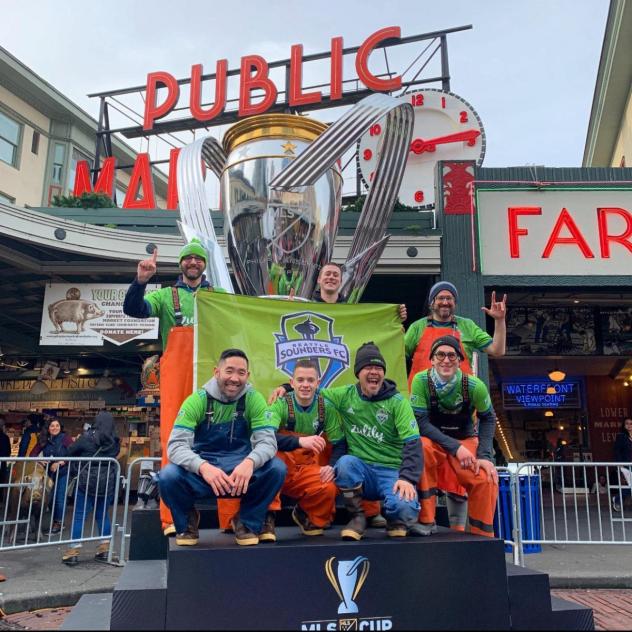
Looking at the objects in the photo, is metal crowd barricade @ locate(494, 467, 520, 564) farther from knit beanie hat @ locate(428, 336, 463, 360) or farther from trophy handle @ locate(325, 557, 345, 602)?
trophy handle @ locate(325, 557, 345, 602)

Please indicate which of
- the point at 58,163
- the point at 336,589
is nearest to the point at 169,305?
the point at 336,589

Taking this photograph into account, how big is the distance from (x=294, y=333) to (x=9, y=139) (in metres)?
19.7

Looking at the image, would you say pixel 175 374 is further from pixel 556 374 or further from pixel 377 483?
pixel 556 374

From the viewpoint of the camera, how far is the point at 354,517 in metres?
3.54

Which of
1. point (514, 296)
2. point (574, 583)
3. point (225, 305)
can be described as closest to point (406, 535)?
point (225, 305)

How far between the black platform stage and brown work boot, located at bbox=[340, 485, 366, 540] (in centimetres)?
7

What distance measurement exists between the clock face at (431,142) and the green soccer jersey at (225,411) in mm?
9042

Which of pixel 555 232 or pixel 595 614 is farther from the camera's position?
pixel 555 232

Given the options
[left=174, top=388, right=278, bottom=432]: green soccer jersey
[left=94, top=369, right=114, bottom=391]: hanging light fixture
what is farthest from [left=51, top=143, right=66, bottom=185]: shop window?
[left=174, top=388, right=278, bottom=432]: green soccer jersey

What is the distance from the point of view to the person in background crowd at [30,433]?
12664 mm

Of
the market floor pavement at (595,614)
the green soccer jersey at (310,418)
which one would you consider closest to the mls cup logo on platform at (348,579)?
the green soccer jersey at (310,418)

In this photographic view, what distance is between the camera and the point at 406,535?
141 inches

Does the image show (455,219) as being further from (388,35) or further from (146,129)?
(146,129)

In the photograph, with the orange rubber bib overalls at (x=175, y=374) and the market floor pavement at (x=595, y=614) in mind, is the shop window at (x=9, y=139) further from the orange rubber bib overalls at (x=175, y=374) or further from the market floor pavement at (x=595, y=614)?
the orange rubber bib overalls at (x=175, y=374)
